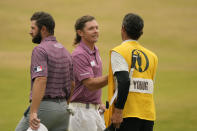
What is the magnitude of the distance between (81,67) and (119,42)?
13.6 m

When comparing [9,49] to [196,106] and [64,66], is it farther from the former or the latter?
[64,66]

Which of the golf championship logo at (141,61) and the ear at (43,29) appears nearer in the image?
the golf championship logo at (141,61)

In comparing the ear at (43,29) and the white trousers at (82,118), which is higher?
the ear at (43,29)

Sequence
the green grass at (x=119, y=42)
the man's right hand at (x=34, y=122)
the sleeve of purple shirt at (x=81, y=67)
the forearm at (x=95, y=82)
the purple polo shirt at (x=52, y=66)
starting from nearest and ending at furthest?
the man's right hand at (x=34, y=122)
the purple polo shirt at (x=52, y=66)
the forearm at (x=95, y=82)
the sleeve of purple shirt at (x=81, y=67)
the green grass at (x=119, y=42)

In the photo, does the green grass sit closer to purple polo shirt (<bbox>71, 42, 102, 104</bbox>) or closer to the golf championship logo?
purple polo shirt (<bbox>71, 42, 102, 104</bbox>)

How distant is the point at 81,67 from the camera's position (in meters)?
5.45

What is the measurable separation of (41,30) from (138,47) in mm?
857

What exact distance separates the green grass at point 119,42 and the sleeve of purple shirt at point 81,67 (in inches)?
152

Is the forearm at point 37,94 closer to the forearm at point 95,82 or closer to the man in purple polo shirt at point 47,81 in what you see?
the man in purple polo shirt at point 47,81

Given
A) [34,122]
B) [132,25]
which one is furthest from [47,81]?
[132,25]

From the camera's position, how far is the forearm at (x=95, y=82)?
525 cm

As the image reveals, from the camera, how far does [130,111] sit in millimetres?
4680

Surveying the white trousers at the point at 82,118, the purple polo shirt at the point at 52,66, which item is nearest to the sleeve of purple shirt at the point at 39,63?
the purple polo shirt at the point at 52,66

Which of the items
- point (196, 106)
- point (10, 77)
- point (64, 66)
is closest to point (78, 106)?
point (64, 66)
